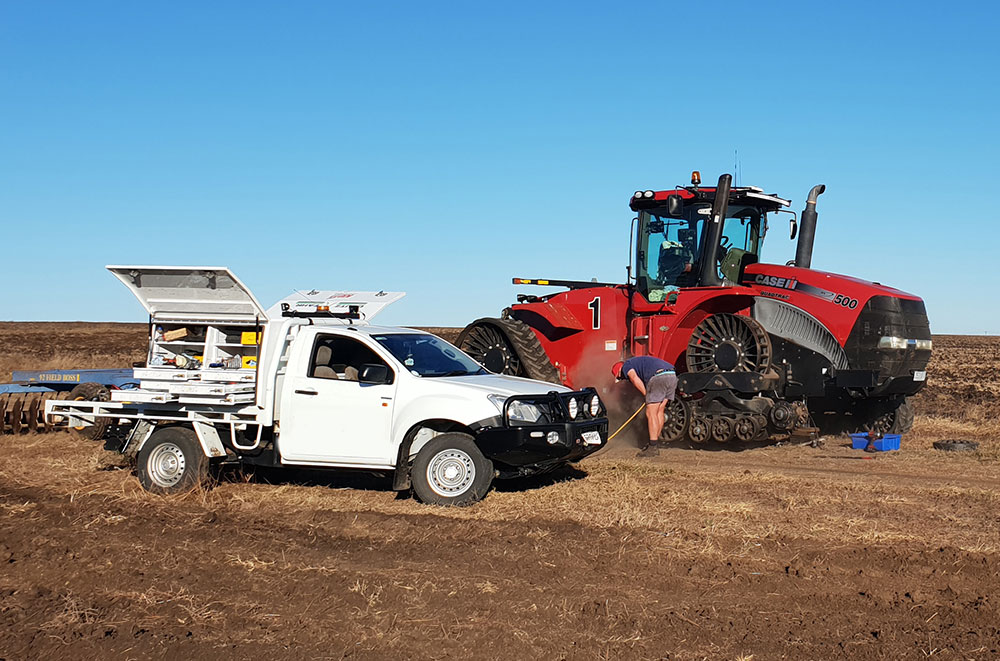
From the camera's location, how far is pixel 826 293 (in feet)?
42.9

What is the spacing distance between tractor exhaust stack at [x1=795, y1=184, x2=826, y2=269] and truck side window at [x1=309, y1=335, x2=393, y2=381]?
7.36 m

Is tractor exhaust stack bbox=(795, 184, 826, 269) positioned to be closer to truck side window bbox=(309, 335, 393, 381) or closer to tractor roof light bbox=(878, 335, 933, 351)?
tractor roof light bbox=(878, 335, 933, 351)

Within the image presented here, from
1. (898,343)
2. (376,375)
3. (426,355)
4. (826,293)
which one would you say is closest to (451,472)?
(376,375)

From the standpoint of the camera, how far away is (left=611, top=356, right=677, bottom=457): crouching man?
518 inches

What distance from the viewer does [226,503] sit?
957 cm

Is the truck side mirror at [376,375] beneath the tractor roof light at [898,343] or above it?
beneath

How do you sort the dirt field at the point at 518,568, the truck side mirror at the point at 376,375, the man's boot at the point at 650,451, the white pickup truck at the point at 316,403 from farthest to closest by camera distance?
the man's boot at the point at 650,451 → the truck side mirror at the point at 376,375 → the white pickup truck at the point at 316,403 → the dirt field at the point at 518,568

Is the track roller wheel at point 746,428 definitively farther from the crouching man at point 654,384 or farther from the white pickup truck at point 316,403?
the white pickup truck at point 316,403

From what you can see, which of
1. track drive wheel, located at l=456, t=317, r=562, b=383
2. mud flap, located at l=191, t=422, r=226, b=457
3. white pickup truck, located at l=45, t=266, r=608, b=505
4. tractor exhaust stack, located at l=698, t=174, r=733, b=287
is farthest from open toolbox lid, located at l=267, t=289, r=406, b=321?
tractor exhaust stack, located at l=698, t=174, r=733, b=287

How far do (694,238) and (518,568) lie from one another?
27.5ft

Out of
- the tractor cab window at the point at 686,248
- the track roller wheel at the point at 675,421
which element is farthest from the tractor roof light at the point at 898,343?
the track roller wheel at the point at 675,421

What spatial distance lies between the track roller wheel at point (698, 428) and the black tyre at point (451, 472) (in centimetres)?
501

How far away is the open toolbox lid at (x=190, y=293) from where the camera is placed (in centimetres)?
1021

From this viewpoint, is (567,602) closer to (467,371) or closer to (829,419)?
(467,371)
